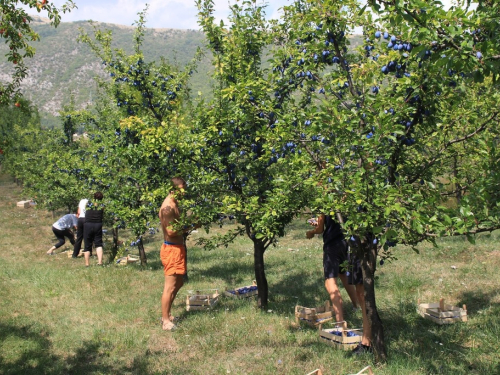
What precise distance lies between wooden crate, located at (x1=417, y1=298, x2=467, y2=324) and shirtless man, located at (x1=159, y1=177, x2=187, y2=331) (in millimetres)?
3482

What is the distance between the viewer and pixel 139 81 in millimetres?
9766

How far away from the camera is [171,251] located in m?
6.55

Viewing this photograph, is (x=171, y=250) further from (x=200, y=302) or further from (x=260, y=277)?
(x=260, y=277)

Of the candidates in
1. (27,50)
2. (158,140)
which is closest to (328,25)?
(158,140)

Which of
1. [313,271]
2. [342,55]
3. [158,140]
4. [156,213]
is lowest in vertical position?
[313,271]

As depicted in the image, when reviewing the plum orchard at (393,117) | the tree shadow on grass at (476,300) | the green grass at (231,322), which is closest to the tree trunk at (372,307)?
the plum orchard at (393,117)

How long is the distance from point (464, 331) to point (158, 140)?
4.81 meters

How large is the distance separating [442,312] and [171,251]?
3.82 m

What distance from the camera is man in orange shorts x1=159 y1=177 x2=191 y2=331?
21.0 feet

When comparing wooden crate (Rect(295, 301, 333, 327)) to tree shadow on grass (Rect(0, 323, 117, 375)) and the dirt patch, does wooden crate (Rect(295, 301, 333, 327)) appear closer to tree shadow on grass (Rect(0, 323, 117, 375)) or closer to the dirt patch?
the dirt patch

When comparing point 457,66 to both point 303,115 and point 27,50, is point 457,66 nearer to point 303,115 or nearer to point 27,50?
point 303,115

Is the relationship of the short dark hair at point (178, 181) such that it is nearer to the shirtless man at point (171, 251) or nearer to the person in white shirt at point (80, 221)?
the shirtless man at point (171, 251)

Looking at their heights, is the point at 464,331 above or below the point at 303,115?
below

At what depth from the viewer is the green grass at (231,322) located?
5062 mm
